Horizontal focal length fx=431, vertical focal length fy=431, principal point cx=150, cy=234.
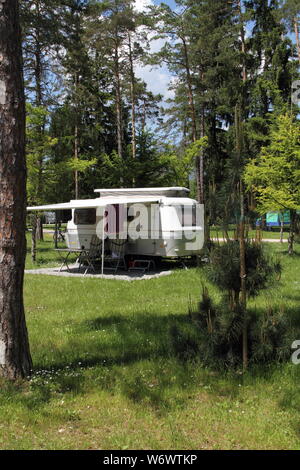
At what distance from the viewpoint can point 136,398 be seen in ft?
12.4

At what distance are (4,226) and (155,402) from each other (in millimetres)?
2052

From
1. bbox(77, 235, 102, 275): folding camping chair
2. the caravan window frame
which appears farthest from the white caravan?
the caravan window frame

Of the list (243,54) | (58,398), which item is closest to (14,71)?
(58,398)

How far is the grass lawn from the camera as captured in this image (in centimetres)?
311

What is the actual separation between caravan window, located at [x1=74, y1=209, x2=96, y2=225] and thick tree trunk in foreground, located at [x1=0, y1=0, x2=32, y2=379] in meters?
10.00

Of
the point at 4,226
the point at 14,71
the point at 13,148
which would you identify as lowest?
the point at 4,226

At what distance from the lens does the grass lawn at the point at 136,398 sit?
3.11m

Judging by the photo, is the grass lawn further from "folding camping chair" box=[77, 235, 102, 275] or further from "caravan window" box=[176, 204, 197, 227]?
"folding camping chair" box=[77, 235, 102, 275]

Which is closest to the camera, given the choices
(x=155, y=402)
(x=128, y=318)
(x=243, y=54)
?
(x=155, y=402)

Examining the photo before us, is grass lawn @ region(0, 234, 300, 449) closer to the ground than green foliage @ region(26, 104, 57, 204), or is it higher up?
closer to the ground
